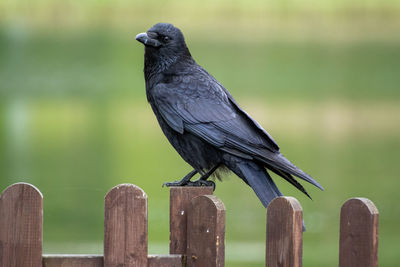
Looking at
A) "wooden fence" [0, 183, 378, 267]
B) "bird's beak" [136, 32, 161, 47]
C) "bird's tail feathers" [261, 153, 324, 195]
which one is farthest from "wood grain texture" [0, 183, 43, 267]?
"bird's beak" [136, 32, 161, 47]

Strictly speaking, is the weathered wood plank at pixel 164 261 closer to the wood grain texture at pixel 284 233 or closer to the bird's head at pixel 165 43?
the wood grain texture at pixel 284 233

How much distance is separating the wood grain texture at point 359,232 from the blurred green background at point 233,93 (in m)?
4.37

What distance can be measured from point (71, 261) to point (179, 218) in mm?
376

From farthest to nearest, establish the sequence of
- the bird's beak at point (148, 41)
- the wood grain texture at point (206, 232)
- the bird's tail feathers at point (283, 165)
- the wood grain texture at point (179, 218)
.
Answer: the bird's beak at point (148, 41) < the bird's tail feathers at point (283, 165) < the wood grain texture at point (179, 218) < the wood grain texture at point (206, 232)

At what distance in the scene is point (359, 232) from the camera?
2.45m

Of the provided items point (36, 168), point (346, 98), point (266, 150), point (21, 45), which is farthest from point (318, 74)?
point (266, 150)

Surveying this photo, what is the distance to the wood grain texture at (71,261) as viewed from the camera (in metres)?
2.50

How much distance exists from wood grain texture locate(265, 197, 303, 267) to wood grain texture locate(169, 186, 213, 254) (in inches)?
13.9

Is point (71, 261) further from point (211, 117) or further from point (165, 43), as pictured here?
point (165, 43)

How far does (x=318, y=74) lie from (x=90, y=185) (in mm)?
15628

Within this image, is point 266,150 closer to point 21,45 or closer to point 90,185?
point 90,185

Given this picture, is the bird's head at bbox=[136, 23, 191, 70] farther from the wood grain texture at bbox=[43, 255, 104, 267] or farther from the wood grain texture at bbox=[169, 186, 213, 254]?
the wood grain texture at bbox=[43, 255, 104, 267]

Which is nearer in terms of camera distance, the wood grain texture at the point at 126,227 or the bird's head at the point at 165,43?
the wood grain texture at the point at 126,227

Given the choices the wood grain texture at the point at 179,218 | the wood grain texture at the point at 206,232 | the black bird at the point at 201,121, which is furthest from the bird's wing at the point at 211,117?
the wood grain texture at the point at 206,232
